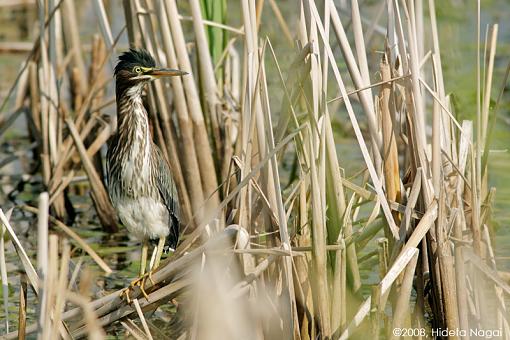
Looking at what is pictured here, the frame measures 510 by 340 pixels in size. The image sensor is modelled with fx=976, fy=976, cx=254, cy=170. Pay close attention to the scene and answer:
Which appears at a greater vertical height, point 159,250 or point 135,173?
point 135,173

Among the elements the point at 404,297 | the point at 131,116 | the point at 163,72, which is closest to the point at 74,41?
the point at 131,116

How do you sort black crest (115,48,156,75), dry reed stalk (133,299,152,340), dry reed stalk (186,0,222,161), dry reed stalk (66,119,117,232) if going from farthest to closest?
dry reed stalk (66,119,117,232) < dry reed stalk (186,0,222,161) < black crest (115,48,156,75) < dry reed stalk (133,299,152,340)

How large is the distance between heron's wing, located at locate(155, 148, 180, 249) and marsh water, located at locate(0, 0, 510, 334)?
67cm

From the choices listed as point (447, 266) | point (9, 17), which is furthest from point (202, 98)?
point (9, 17)

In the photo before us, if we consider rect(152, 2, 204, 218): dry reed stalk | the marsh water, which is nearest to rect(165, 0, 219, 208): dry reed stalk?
rect(152, 2, 204, 218): dry reed stalk

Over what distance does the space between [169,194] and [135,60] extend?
2.83 ft

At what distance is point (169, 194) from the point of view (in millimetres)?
5707

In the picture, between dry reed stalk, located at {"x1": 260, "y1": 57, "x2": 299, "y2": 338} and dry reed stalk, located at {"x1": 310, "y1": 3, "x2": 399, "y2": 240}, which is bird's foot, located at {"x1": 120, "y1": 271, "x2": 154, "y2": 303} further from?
dry reed stalk, located at {"x1": 310, "y1": 3, "x2": 399, "y2": 240}

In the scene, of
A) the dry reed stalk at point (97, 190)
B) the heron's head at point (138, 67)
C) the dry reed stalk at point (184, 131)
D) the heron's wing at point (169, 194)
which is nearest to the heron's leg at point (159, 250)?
the heron's wing at point (169, 194)

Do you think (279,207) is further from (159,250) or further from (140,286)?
(159,250)

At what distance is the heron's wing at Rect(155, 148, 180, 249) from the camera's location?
5.64m

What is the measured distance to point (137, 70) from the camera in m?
5.29

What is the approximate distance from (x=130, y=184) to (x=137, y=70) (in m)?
0.65

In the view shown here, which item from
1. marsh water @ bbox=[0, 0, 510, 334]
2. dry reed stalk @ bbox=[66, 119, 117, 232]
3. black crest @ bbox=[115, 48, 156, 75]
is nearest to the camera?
black crest @ bbox=[115, 48, 156, 75]
